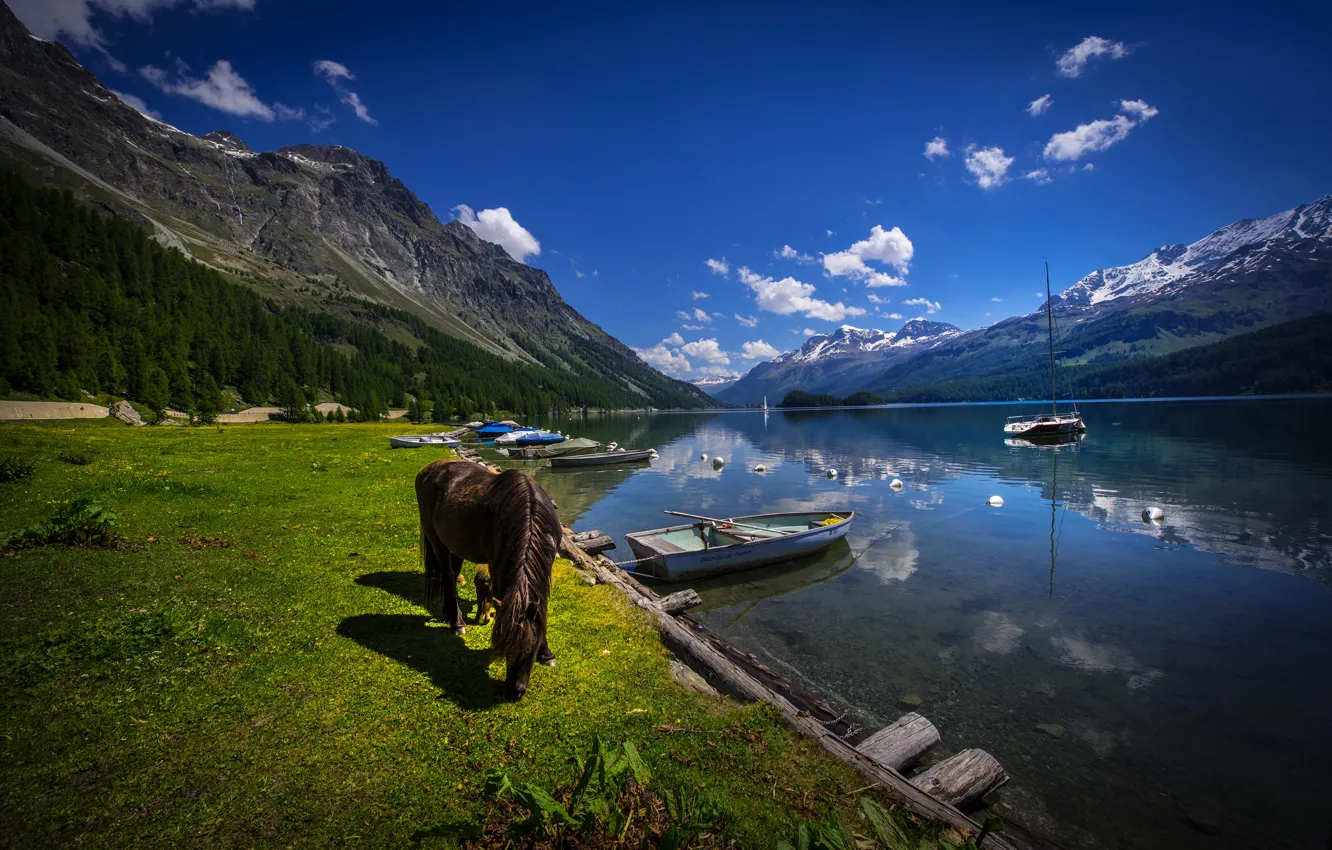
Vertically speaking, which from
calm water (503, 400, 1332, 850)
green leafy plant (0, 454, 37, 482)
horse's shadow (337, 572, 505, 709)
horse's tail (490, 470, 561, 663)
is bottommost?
calm water (503, 400, 1332, 850)

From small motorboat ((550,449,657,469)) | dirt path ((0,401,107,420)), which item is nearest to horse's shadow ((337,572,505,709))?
small motorboat ((550,449,657,469))

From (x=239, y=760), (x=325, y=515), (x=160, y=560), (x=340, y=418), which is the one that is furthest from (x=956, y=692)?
(x=340, y=418)

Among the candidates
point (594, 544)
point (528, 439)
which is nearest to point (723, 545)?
point (594, 544)

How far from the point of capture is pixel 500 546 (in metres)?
7.63

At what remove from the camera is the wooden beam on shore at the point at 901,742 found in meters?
7.68

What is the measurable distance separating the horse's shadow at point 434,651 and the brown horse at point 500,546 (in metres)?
0.37

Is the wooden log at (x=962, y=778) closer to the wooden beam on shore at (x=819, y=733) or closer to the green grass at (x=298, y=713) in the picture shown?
the wooden beam on shore at (x=819, y=733)

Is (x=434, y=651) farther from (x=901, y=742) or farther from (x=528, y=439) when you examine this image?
(x=528, y=439)

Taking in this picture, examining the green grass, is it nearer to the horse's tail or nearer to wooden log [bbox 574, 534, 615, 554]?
the horse's tail

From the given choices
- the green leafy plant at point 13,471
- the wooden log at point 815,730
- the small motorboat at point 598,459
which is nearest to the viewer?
the wooden log at point 815,730

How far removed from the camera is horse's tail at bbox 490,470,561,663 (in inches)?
268

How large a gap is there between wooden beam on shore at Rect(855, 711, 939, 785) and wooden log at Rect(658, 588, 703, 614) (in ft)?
24.2

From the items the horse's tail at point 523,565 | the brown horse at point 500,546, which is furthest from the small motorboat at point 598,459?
the horse's tail at point 523,565

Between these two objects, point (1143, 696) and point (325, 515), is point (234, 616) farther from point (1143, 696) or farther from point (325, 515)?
point (1143, 696)
